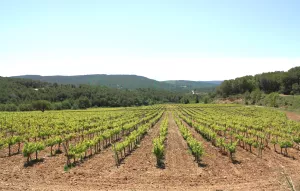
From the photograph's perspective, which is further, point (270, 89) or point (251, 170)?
point (270, 89)

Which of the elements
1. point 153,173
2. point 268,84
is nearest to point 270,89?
point 268,84

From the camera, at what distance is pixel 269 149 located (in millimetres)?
23672

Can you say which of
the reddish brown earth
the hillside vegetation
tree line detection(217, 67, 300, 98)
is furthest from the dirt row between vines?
tree line detection(217, 67, 300, 98)

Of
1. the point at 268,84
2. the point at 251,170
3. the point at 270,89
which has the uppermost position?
the point at 268,84

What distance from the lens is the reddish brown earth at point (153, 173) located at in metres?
14.0

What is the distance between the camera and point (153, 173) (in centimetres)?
1620

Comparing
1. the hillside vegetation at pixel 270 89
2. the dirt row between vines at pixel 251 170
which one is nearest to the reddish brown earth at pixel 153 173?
the dirt row between vines at pixel 251 170

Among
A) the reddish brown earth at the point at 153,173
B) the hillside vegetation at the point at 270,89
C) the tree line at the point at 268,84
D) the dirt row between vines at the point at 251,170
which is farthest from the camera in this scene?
the tree line at the point at 268,84

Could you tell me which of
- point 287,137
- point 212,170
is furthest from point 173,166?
point 287,137

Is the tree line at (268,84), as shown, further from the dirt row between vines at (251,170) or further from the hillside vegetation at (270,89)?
the dirt row between vines at (251,170)

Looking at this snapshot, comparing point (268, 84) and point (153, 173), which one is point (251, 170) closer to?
point (153, 173)

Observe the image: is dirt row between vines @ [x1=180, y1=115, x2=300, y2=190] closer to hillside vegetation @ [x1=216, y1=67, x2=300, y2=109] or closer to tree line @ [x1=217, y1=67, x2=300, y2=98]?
hillside vegetation @ [x1=216, y1=67, x2=300, y2=109]

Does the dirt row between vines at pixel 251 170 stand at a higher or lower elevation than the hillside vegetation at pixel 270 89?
lower

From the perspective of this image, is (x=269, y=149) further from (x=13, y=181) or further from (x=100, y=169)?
(x=13, y=181)
